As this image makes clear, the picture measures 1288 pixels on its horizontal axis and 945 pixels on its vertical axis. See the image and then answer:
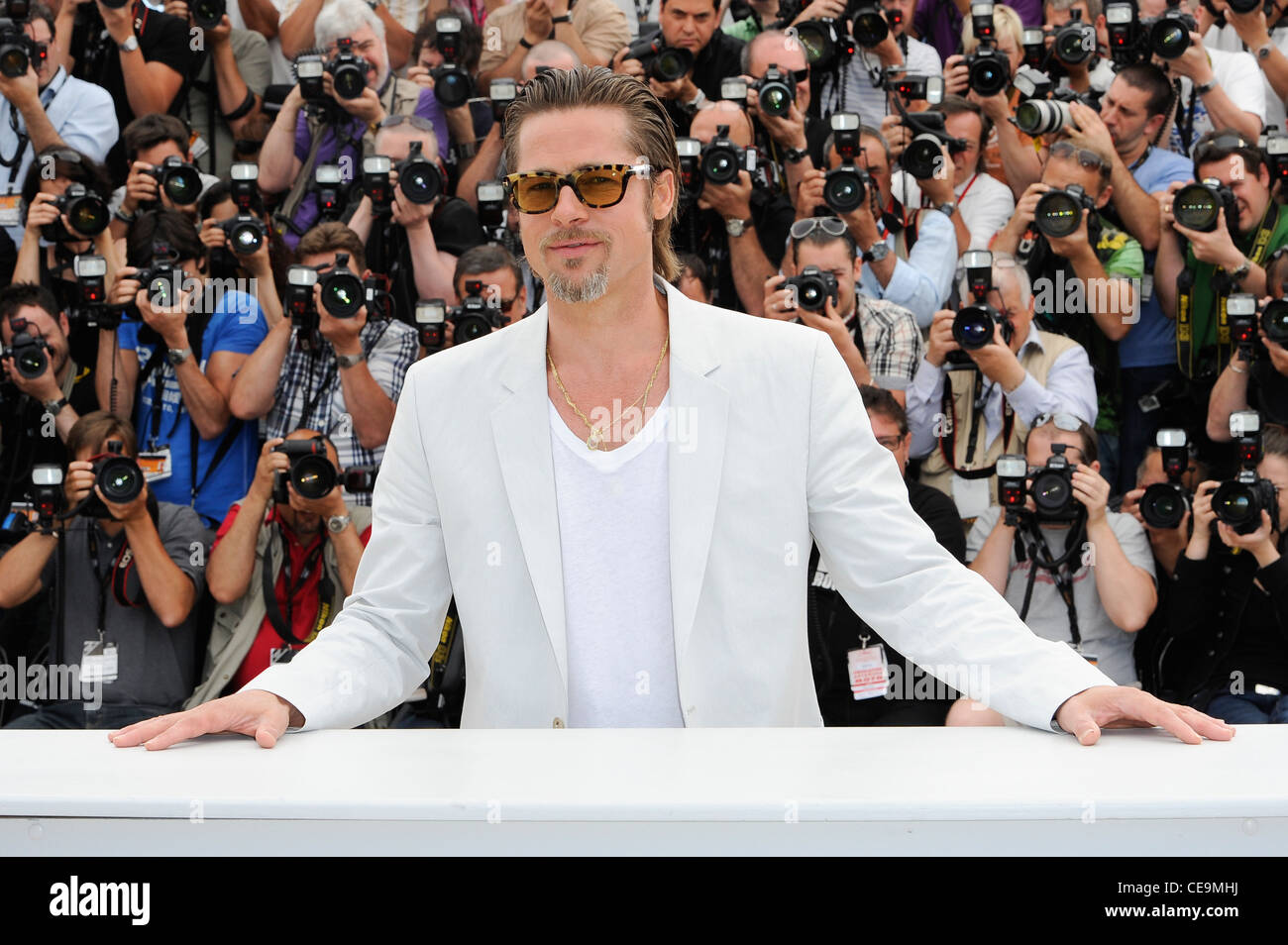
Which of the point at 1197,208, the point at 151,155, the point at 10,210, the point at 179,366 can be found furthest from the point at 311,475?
the point at 1197,208

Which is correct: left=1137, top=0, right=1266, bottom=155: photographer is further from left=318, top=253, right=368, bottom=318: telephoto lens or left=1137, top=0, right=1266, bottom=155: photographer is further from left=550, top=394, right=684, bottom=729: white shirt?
left=550, top=394, right=684, bottom=729: white shirt

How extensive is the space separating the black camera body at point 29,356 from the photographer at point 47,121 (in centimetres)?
74

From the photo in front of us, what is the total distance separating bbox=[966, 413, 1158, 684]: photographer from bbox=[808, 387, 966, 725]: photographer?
0.17m

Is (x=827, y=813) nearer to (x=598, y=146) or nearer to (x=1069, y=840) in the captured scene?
(x=1069, y=840)

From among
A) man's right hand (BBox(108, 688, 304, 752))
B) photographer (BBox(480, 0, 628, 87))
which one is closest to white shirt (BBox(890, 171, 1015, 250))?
photographer (BBox(480, 0, 628, 87))

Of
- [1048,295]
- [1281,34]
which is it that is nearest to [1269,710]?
[1048,295]

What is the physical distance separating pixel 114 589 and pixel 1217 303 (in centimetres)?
342

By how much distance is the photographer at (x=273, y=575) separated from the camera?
162 inches

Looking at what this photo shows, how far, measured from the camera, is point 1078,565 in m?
4.02

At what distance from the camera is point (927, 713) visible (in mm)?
3945

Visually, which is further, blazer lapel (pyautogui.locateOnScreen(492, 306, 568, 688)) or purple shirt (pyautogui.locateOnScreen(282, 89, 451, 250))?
purple shirt (pyautogui.locateOnScreen(282, 89, 451, 250))

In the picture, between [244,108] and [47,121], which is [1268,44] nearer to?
[244,108]

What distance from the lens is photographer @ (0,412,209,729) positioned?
4.06 meters
